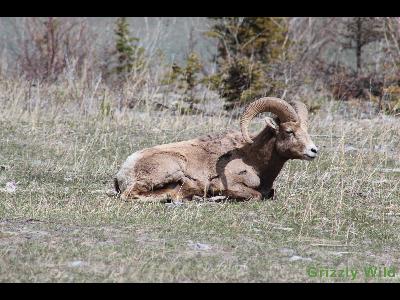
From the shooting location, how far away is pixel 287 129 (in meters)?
12.4

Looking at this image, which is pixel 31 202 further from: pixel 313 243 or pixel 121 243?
pixel 313 243

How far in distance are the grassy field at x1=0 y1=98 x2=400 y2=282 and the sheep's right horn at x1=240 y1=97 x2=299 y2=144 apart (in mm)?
1100

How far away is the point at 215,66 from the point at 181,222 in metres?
14.7

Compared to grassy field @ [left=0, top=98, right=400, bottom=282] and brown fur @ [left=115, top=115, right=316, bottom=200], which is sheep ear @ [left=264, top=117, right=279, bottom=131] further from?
grassy field @ [left=0, top=98, right=400, bottom=282]

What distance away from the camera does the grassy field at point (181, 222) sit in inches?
338

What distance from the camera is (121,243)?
9.44m

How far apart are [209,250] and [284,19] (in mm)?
18948

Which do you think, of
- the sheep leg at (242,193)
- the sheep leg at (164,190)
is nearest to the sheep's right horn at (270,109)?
the sheep leg at (242,193)

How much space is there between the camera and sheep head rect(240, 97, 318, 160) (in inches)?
482

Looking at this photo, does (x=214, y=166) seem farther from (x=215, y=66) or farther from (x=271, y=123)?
(x=215, y=66)

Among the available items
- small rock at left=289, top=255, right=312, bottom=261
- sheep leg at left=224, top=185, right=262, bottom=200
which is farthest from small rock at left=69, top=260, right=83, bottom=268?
sheep leg at left=224, top=185, right=262, bottom=200

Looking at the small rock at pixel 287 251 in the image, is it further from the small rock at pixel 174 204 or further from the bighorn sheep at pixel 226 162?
the bighorn sheep at pixel 226 162
